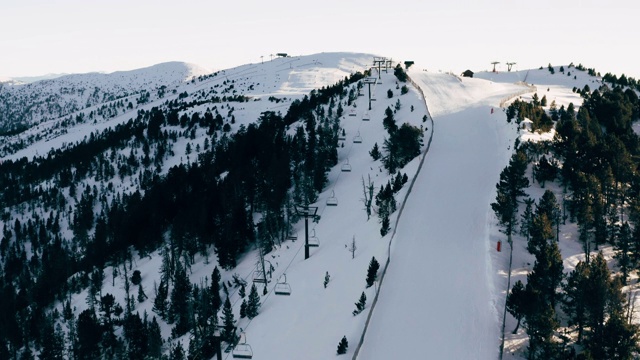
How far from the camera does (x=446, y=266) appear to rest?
135 feet

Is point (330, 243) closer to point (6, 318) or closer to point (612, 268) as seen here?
point (612, 268)

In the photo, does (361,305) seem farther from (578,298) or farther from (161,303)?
(161,303)

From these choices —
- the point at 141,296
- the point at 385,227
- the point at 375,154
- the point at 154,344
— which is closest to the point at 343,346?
the point at 385,227

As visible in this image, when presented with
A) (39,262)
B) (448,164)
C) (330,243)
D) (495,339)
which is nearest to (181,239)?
(330,243)

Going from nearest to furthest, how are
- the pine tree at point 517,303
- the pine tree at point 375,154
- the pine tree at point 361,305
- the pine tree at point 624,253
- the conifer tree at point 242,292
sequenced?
the pine tree at point 517,303, the pine tree at point 361,305, the pine tree at point 624,253, the conifer tree at point 242,292, the pine tree at point 375,154

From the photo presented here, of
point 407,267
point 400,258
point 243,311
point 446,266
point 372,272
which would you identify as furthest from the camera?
point 243,311

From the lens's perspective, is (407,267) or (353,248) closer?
(407,267)

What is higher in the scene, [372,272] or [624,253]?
[624,253]

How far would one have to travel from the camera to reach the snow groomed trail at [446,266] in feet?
109

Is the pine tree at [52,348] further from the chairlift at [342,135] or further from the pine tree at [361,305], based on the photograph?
the chairlift at [342,135]

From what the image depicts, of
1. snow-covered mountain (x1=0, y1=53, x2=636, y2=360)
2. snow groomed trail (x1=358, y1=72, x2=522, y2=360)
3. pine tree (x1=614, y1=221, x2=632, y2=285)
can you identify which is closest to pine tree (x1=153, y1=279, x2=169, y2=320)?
snow-covered mountain (x1=0, y1=53, x2=636, y2=360)

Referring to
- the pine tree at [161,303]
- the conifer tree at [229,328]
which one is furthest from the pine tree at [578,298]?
the pine tree at [161,303]

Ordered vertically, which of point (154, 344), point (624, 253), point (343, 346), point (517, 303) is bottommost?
point (154, 344)

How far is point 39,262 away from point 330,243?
94.7 metres
